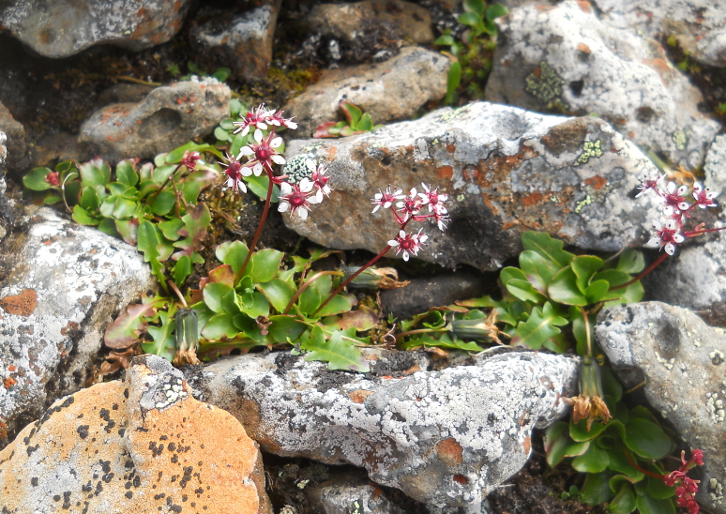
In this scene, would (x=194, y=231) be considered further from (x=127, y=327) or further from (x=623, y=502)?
(x=623, y=502)

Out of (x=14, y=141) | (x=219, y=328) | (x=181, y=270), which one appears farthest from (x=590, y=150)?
(x=14, y=141)

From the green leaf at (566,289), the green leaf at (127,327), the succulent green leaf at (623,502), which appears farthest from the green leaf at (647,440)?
the green leaf at (127,327)

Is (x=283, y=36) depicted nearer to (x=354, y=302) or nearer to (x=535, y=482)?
(x=354, y=302)

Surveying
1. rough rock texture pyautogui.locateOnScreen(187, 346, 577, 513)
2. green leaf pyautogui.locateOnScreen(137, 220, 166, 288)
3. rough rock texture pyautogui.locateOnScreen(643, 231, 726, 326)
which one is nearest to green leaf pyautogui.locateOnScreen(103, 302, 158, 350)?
green leaf pyautogui.locateOnScreen(137, 220, 166, 288)

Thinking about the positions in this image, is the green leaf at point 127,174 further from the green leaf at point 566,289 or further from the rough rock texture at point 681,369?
the rough rock texture at point 681,369

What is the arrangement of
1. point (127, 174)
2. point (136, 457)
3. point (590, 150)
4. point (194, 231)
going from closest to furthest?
point (136, 457) → point (590, 150) → point (194, 231) → point (127, 174)

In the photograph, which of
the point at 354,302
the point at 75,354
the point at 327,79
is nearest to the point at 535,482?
the point at 354,302

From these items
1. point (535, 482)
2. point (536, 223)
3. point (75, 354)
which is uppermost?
point (536, 223)
